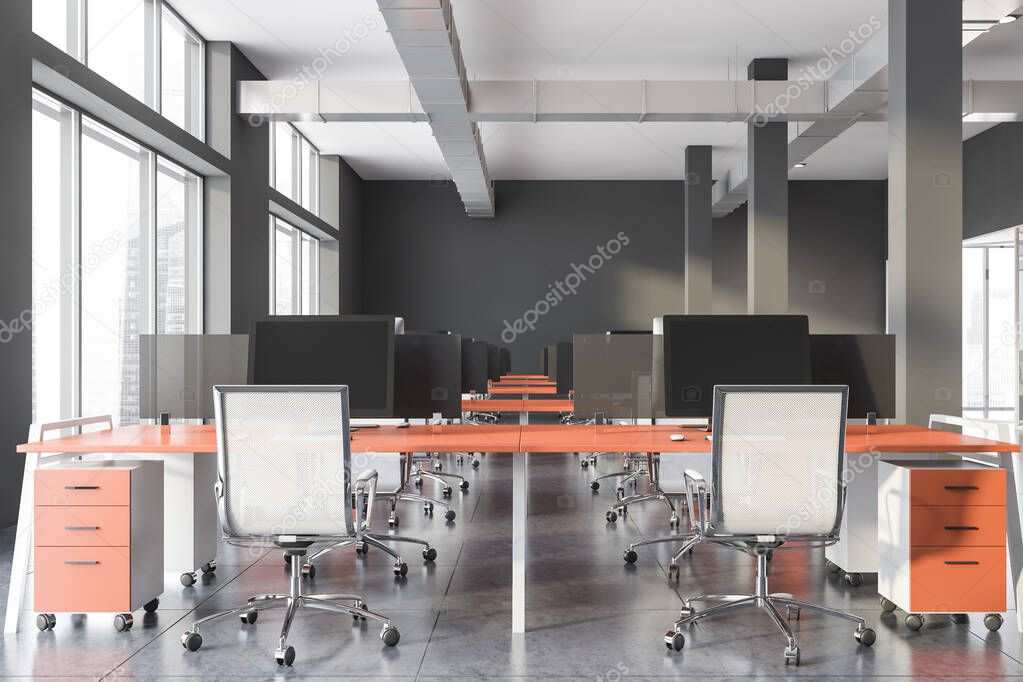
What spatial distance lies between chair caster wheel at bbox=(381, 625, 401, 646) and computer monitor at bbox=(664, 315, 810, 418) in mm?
1678

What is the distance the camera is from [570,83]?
8742mm

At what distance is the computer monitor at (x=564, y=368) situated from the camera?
8.02 meters

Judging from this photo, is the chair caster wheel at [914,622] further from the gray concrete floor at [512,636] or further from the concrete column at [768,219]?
the concrete column at [768,219]

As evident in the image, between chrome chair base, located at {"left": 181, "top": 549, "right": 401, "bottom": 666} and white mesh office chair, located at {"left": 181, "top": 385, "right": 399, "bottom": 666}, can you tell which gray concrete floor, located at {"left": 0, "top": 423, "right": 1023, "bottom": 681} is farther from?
white mesh office chair, located at {"left": 181, "top": 385, "right": 399, "bottom": 666}

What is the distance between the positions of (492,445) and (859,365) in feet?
6.57

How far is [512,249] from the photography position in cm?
1555

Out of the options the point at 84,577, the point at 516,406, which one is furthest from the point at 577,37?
the point at 84,577

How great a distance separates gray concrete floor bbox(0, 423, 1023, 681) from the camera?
3.02 m

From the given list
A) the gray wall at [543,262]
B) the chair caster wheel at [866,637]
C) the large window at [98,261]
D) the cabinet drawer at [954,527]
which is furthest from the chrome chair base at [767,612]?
the gray wall at [543,262]

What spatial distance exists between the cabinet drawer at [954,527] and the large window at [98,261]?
5.47m

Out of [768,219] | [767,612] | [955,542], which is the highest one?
[768,219]

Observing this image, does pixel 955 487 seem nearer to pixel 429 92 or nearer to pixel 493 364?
pixel 429 92

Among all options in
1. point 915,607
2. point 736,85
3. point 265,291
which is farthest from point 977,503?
point 265,291

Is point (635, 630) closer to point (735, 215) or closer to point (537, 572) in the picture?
point (537, 572)
